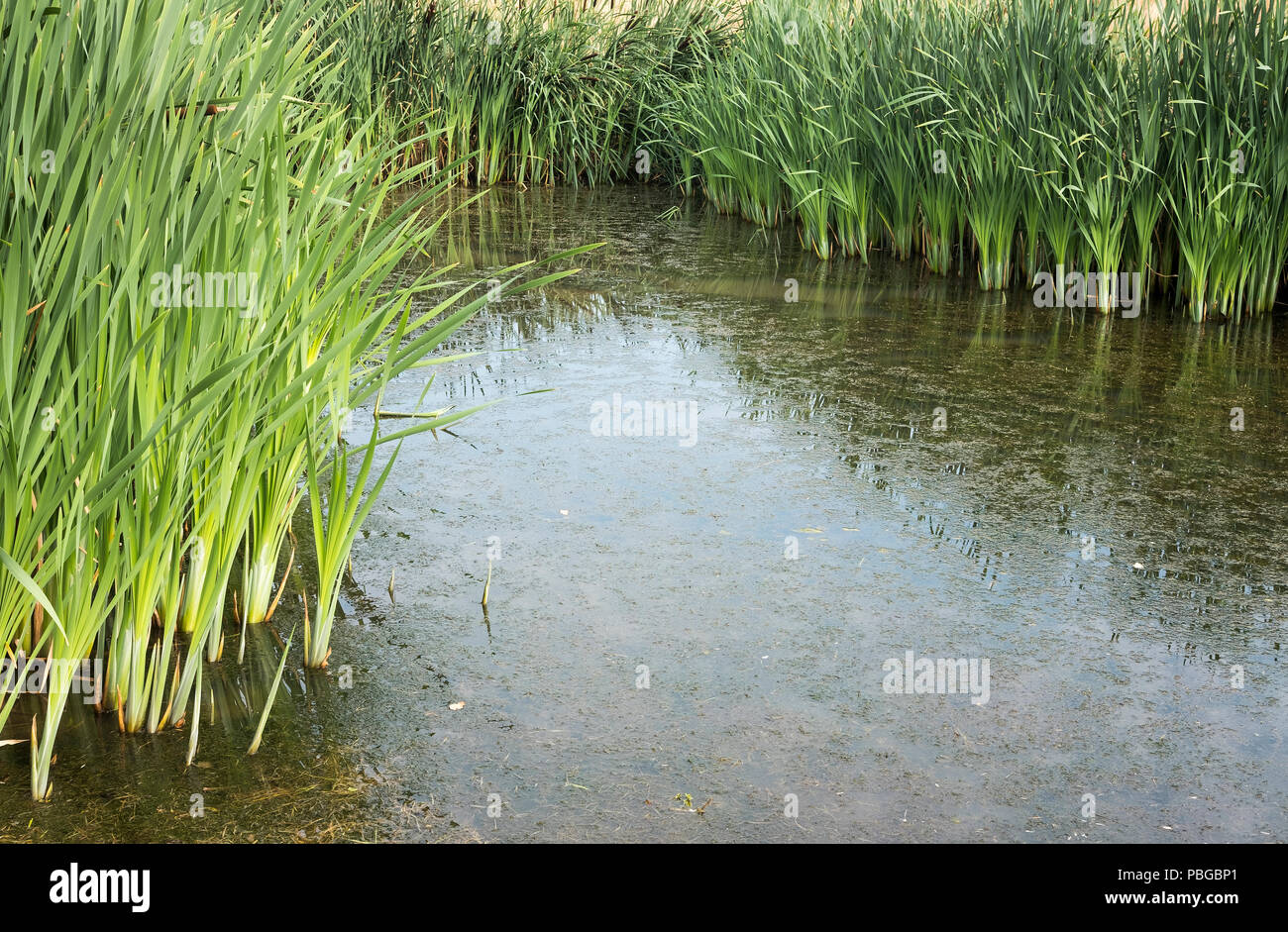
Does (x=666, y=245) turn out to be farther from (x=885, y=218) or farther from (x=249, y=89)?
(x=249, y=89)

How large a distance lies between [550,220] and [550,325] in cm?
296

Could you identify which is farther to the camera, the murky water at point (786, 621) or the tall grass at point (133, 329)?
the murky water at point (786, 621)

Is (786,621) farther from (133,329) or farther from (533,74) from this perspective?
(533,74)

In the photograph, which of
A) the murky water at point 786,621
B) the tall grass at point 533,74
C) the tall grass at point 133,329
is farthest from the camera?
the tall grass at point 533,74

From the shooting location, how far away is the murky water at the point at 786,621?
A: 207cm

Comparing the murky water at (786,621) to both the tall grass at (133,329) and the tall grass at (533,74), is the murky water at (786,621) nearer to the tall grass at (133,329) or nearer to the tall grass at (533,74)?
the tall grass at (133,329)

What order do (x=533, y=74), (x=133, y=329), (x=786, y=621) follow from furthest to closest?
(x=533, y=74) < (x=786, y=621) < (x=133, y=329)

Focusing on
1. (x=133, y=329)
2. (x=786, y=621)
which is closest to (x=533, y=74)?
(x=786, y=621)

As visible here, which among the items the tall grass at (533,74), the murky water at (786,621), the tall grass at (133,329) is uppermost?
the tall grass at (533,74)

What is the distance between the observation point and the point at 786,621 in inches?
108

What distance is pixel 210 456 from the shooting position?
2.24m

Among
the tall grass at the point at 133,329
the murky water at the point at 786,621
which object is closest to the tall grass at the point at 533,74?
the murky water at the point at 786,621
